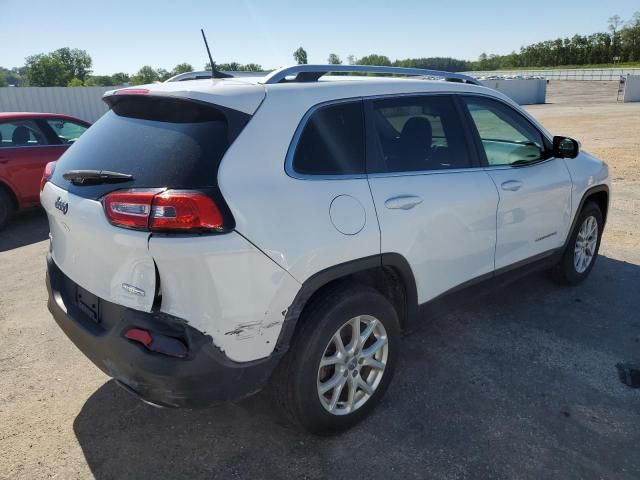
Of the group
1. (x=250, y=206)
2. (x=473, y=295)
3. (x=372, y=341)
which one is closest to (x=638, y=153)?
(x=473, y=295)

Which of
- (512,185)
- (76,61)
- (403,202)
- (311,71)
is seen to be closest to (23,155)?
(311,71)

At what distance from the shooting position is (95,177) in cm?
234

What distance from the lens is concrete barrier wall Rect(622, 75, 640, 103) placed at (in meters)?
33.8

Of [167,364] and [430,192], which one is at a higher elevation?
[430,192]

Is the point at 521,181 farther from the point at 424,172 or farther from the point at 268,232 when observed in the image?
the point at 268,232

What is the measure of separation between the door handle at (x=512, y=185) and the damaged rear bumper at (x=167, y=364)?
202 centimetres

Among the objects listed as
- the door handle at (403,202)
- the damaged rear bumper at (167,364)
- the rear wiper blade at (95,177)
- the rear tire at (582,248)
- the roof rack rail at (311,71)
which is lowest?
the rear tire at (582,248)

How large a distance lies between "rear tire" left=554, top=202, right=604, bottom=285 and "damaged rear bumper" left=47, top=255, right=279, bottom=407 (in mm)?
3222

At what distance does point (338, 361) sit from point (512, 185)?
1.80 m

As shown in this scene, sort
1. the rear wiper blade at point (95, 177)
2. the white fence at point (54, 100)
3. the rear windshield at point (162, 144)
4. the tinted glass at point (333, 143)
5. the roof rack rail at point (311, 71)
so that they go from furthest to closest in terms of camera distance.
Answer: the white fence at point (54, 100), the roof rack rail at point (311, 71), the tinted glass at point (333, 143), the rear wiper blade at point (95, 177), the rear windshield at point (162, 144)

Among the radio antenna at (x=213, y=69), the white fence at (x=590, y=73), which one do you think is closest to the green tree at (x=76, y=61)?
the white fence at (x=590, y=73)

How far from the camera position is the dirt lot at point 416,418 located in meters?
2.52

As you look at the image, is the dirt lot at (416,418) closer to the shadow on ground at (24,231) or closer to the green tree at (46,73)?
the shadow on ground at (24,231)

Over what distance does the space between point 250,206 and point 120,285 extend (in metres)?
0.68
